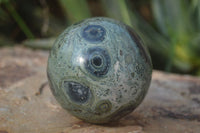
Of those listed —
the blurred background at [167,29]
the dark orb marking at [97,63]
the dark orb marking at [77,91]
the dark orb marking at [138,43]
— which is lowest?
the dark orb marking at [77,91]

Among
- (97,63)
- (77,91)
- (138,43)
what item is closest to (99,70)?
(97,63)

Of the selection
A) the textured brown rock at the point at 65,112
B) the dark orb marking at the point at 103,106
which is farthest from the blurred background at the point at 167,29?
the dark orb marking at the point at 103,106

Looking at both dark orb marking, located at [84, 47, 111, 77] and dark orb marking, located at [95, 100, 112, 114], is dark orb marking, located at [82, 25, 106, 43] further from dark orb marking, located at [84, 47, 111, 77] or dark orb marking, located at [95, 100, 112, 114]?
dark orb marking, located at [95, 100, 112, 114]

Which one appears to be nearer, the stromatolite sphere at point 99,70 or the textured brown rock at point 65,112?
the stromatolite sphere at point 99,70

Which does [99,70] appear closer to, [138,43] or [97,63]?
[97,63]

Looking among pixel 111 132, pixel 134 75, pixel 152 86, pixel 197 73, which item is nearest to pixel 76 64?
pixel 134 75

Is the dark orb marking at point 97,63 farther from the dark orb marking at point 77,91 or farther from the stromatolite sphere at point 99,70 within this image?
the dark orb marking at point 77,91
